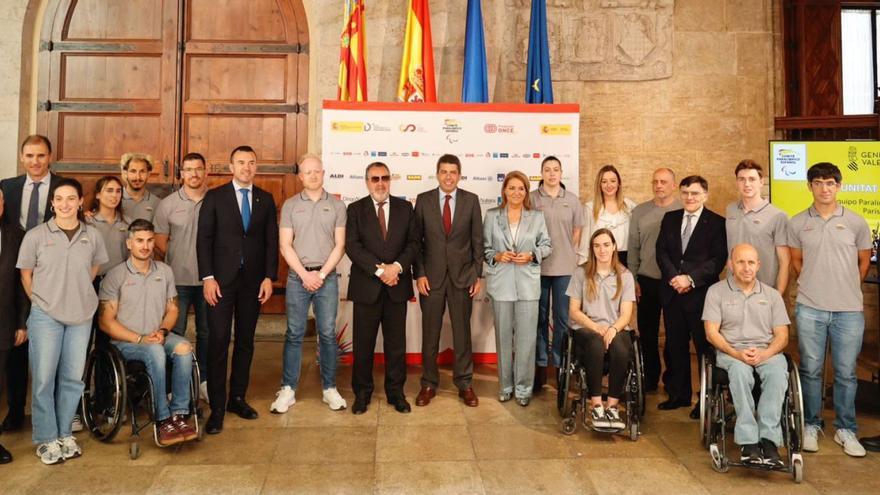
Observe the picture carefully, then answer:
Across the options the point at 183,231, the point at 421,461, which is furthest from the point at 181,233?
the point at 421,461

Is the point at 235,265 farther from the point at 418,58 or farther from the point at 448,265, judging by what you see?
the point at 418,58

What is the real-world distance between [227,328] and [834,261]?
3.46m

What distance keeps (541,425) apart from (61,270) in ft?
9.06

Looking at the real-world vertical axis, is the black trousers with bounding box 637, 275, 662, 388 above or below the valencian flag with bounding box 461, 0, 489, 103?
below

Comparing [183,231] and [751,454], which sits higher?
[183,231]

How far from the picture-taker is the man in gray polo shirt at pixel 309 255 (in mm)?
3854

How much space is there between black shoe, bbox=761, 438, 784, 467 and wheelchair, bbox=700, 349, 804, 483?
0.02m

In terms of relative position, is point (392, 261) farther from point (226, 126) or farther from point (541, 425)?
point (226, 126)

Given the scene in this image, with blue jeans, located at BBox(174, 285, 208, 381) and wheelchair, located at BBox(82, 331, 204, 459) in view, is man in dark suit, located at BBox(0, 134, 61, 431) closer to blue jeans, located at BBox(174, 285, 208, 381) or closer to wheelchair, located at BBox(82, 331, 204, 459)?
wheelchair, located at BBox(82, 331, 204, 459)

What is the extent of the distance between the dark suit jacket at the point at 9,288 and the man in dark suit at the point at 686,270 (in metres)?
3.72

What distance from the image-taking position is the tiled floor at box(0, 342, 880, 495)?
2865mm

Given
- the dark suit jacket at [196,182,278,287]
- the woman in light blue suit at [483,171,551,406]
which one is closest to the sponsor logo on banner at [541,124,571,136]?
the woman in light blue suit at [483,171,551,406]

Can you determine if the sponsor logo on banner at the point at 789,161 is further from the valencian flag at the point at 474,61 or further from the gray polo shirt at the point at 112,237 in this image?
the gray polo shirt at the point at 112,237

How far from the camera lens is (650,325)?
4.34 metres
